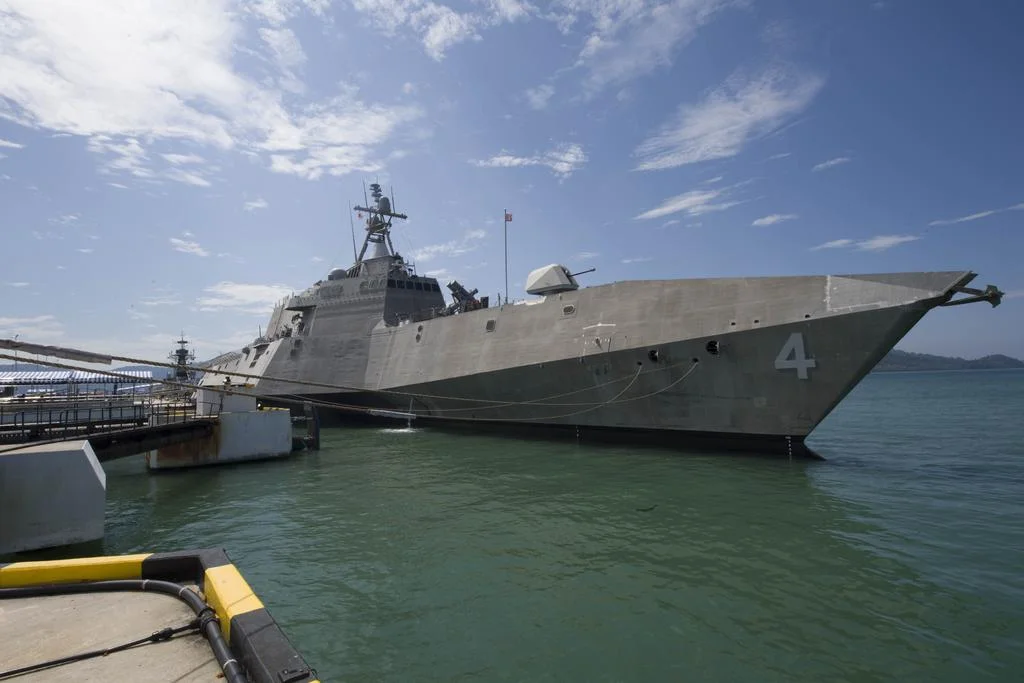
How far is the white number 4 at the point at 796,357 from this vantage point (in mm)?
10930

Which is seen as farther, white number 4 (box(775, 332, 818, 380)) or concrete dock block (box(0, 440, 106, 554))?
white number 4 (box(775, 332, 818, 380))

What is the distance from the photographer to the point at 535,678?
389 cm

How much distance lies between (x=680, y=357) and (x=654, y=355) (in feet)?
2.00

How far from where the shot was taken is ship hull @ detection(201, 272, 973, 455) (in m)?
10.6

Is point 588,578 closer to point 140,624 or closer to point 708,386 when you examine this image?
point 140,624

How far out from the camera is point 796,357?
434 inches

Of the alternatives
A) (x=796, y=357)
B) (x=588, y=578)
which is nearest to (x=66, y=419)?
(x=588, y=578)

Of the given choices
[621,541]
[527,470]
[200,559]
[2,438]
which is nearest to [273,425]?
[2,438]

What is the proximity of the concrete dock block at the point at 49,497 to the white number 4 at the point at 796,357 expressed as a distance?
40.1 feet

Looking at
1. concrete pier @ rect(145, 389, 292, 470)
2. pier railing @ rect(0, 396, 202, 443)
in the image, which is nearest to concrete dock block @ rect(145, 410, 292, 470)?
concrete pier @ rect(145, 389, 292, 470)

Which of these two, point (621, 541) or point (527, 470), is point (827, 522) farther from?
point (527, 470)

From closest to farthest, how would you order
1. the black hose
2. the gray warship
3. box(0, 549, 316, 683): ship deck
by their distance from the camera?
box(0, 549, 316, 683): ship deck
the black hose
the gray warship

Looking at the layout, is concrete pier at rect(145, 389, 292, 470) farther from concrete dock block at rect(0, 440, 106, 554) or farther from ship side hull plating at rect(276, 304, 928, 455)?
concrete dock block at rect(0, 440, 106, 554)

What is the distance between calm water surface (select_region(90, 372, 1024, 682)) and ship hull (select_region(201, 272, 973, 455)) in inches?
49.4
